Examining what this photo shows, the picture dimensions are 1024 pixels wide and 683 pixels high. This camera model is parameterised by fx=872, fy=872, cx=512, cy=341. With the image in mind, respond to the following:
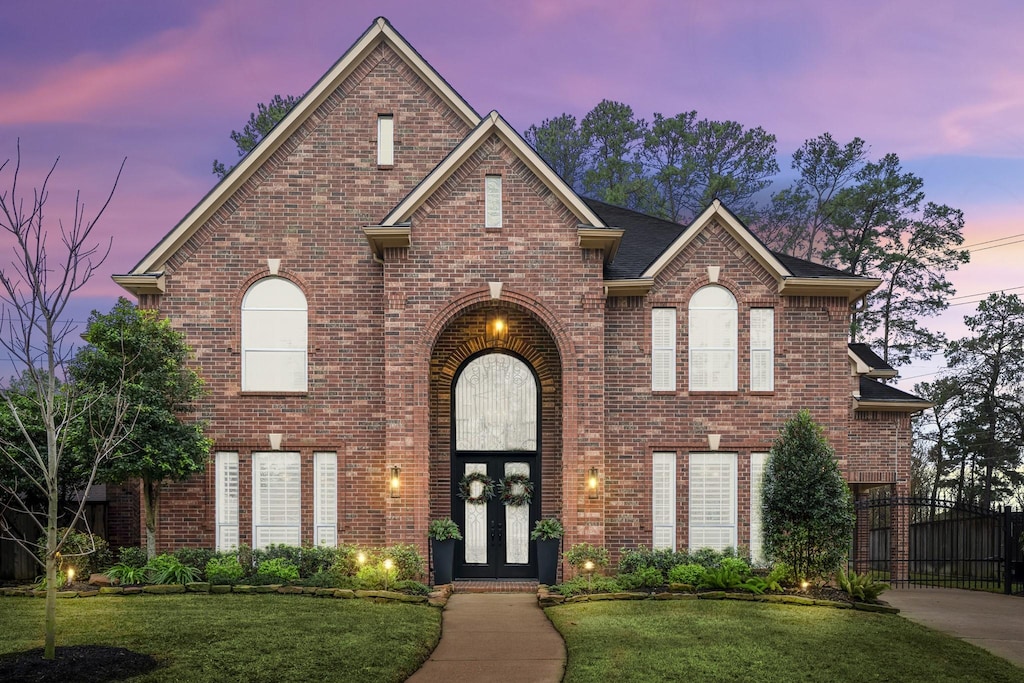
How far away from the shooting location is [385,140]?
777 inches

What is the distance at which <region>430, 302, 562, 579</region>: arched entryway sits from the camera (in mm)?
19156

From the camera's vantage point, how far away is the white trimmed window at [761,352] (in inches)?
754

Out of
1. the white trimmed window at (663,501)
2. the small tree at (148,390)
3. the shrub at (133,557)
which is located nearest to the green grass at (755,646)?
the white trimmed window at (663,501)

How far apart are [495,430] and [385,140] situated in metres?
6.99

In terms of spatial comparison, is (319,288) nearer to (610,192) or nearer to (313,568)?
(313,568)

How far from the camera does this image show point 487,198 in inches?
700

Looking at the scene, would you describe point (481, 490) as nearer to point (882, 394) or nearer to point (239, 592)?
point (239, 592)

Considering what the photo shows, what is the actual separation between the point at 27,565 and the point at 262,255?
826 centimetres

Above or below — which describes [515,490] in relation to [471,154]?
below

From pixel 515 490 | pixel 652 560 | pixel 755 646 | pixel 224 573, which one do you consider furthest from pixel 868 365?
pixel 224 573

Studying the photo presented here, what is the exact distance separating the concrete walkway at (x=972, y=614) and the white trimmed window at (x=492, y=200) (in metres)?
10.8

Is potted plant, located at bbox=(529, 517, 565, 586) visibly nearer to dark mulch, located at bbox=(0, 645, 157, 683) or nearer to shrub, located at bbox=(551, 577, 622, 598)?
shrub, located at bbox=(551, 577, 622, 598)

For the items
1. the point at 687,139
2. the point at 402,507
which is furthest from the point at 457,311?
the point at 687,139

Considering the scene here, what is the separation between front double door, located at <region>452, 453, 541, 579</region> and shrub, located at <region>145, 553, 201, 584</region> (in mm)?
5561
